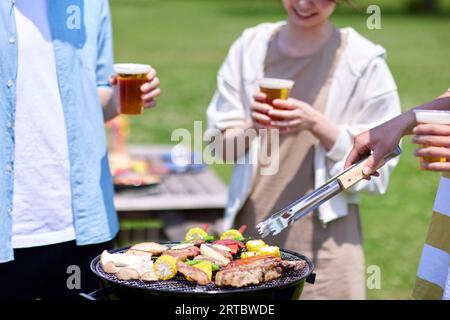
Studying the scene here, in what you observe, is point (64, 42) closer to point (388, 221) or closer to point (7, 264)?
point (7, 264)

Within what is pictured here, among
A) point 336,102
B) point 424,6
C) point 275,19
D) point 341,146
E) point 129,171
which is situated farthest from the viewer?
point 424,6

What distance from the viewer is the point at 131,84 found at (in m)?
3.66

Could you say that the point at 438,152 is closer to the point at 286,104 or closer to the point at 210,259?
the point at 210,259

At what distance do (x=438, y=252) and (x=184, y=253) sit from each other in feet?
3.15

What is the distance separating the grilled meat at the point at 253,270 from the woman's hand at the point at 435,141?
24.2 inches

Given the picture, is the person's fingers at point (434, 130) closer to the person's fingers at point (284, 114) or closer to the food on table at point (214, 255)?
the food on table at point (214, 255)

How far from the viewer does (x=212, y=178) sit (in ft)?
22.3

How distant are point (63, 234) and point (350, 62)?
5.26 ft

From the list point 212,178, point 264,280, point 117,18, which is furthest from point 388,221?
point 117,18

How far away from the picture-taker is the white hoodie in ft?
13.1

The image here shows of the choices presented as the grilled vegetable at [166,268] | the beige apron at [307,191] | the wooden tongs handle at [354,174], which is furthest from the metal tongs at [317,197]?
the beige apron at [307,191]

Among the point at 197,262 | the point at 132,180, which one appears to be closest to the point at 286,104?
the point at 197,262

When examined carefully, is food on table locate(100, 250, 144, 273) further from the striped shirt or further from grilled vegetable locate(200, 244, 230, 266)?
the striped shirt

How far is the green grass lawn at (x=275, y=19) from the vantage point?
311 inches
